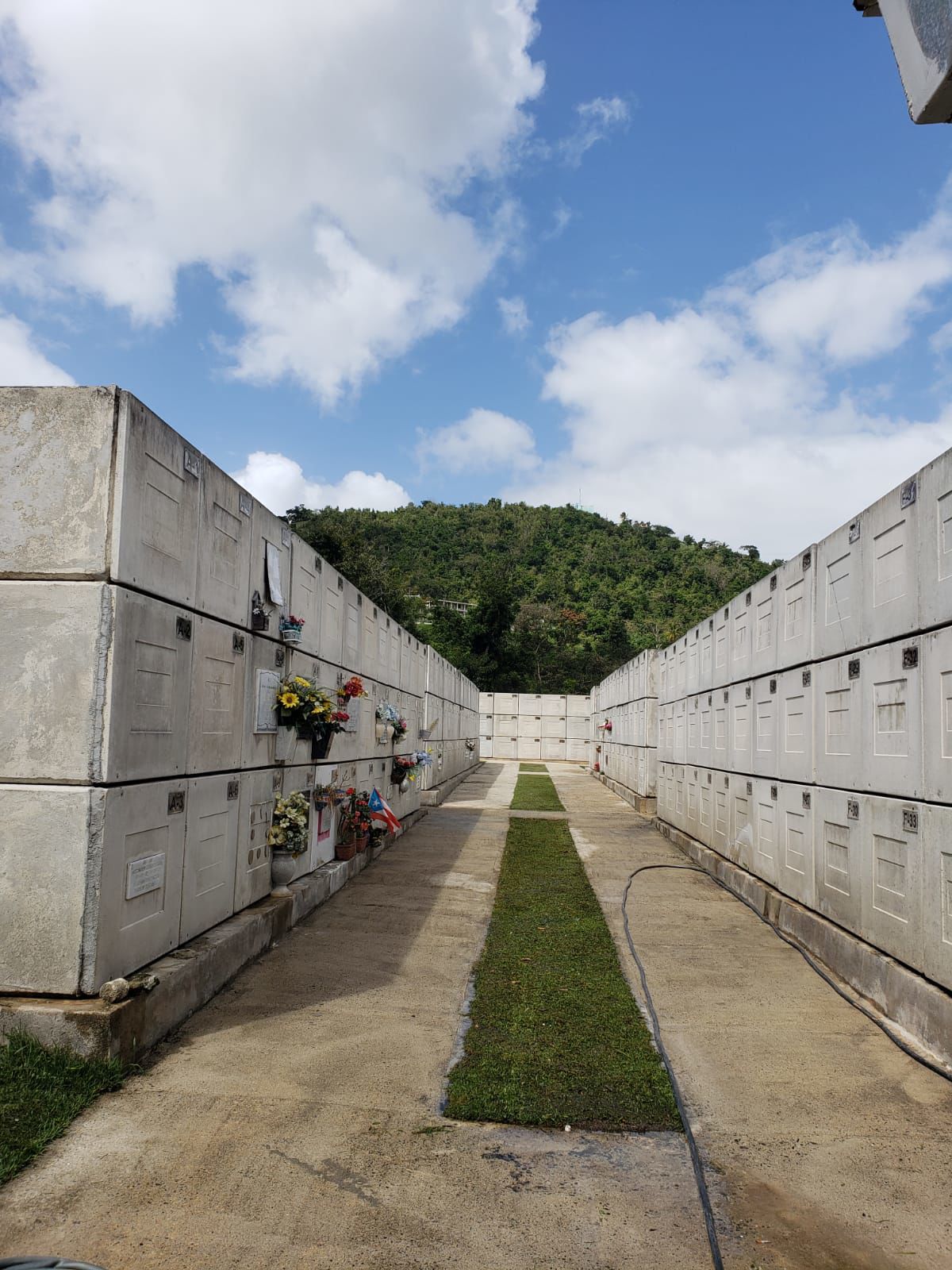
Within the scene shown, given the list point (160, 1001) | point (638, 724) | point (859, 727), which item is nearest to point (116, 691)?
point (160, 1001)

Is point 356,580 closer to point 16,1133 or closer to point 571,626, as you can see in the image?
point 571,626

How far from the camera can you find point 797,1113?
3.41 m

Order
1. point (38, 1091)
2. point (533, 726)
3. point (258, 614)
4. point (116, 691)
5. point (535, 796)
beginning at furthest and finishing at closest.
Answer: point (533, 726), point (535, 796), point (258, 614), point (116, 691), point (38, 1091)

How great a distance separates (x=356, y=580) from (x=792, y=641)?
31.2 m

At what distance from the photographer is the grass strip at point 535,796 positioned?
650 inches

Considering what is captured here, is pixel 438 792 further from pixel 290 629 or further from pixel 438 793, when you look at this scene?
pixel 290 629

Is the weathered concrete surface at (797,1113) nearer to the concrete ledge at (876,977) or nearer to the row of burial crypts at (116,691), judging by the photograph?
the concrete ledge at (876,977)

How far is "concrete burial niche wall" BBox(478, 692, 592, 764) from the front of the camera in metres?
36.5

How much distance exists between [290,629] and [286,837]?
4.71 feet

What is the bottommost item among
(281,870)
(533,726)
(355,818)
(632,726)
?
(281,870)

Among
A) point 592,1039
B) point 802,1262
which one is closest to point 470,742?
point 592,1039

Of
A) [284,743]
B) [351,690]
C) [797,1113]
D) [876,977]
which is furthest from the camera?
[351,690]

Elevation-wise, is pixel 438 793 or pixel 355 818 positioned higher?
pixel 355 818

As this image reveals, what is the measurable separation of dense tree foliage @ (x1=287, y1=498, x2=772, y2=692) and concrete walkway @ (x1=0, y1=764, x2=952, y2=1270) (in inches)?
1285
